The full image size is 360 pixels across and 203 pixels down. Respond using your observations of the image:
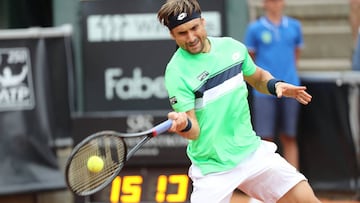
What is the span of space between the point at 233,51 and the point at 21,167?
3847 mm

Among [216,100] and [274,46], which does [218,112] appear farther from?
[274,46]

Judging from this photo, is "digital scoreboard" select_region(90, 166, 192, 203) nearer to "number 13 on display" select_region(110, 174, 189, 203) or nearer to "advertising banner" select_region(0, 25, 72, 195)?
"number 13 on display" select_region(110, 174, 189, 203)

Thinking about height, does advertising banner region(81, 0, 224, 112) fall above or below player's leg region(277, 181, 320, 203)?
below

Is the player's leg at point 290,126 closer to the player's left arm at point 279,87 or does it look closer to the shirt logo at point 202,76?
the player's left arm at point 279,87

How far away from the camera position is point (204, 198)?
6508 mm

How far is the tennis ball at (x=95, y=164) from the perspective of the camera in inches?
261

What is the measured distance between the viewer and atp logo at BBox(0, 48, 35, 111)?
387 inches

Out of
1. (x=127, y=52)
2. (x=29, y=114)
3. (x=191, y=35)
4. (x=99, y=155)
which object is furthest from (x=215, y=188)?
(x=127, y=52)

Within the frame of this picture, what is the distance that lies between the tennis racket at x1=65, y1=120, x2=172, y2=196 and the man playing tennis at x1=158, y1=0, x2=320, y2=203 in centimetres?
29

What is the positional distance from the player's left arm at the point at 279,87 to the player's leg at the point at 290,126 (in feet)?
10.2

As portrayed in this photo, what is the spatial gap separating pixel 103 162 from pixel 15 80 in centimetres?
332

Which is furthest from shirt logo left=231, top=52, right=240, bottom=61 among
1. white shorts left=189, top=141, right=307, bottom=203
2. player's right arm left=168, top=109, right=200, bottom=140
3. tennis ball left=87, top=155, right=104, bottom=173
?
tennis ball left=87, top=155, right=104, bottom=173

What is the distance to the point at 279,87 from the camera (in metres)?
6.56

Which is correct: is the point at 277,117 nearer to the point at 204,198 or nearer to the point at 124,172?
the point at 124,172
